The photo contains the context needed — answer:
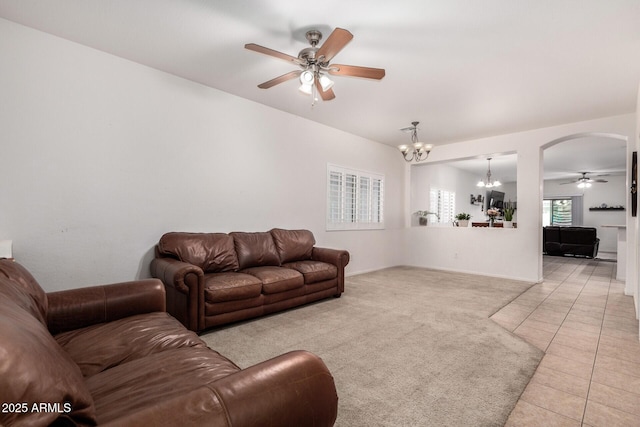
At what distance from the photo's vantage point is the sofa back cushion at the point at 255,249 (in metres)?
3.68

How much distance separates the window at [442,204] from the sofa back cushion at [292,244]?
4.89 meters

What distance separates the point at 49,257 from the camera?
8.96ft

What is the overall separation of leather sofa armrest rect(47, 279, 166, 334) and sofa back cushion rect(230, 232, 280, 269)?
1.51 m

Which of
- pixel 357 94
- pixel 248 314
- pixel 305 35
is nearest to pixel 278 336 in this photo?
pixel 248 314

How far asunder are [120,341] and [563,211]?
47.1ft

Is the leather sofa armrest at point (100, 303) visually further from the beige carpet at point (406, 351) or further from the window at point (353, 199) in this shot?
the window at point (353, 199)

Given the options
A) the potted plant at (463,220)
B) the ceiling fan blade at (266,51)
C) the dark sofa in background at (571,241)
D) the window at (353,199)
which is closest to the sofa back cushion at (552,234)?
the dark sofa in background at (571,241)

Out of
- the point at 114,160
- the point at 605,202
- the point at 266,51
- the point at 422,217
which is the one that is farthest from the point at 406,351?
the point at 605,202

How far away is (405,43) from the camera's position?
8.93 feet

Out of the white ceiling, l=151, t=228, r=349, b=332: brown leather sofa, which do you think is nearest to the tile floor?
l=151, t=228, r=349, b=332: brown leather sofa

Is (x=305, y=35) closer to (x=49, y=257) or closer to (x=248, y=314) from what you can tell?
(x=248, y=314)

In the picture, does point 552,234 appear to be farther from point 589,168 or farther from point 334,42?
point 334,42

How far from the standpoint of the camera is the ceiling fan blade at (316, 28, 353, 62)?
6.74 feet

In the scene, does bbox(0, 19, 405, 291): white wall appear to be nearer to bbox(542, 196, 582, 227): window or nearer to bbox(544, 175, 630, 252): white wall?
bbox(542, 196, 582, 227): window
